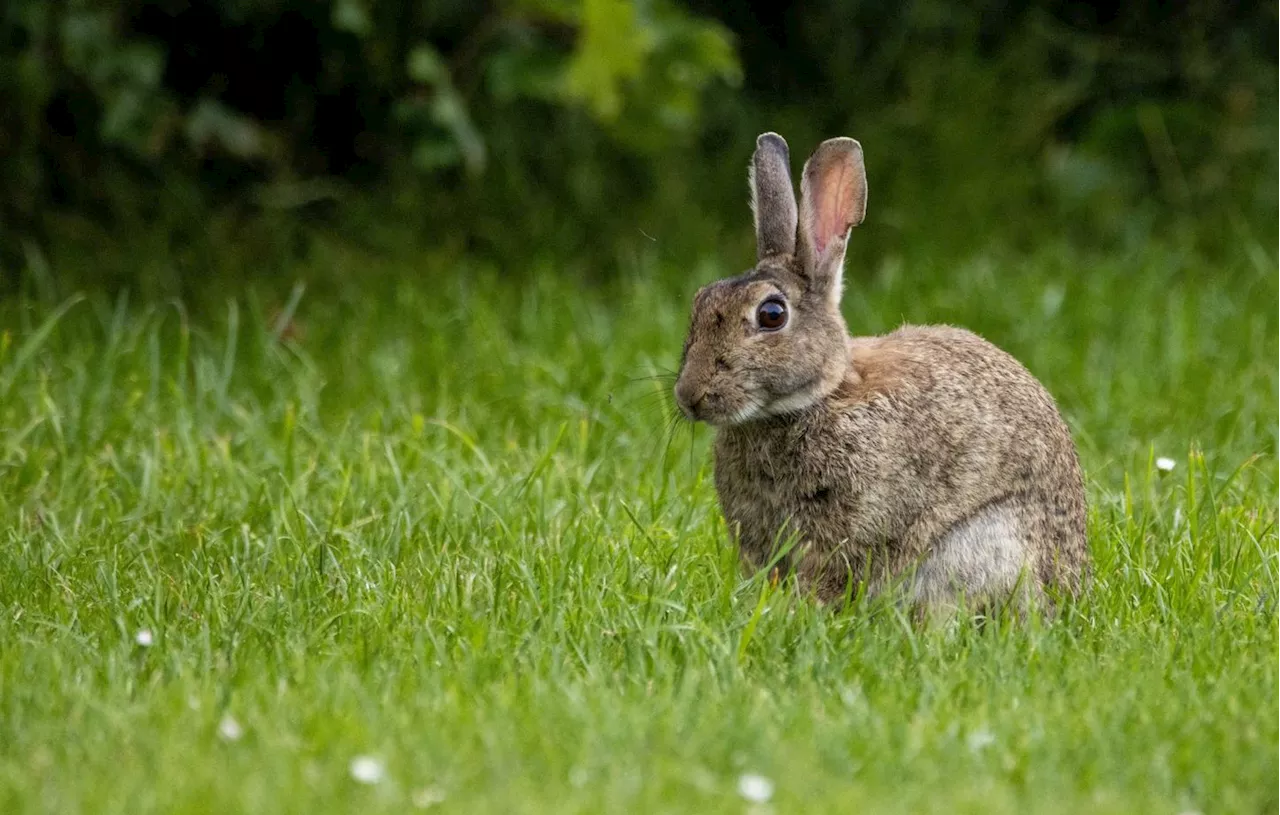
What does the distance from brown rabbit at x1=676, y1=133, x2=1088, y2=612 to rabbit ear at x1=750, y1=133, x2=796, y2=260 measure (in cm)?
11

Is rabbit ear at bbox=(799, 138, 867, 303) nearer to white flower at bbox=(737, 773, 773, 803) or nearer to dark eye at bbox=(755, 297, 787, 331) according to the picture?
dark eye at bbox=(755, 297, 787, 331)

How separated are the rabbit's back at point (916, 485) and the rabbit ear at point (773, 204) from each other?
368 millimetres

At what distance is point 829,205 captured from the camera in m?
4.36

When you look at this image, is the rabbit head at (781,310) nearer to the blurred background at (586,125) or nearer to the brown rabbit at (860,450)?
the brown rabbit at (860,450)

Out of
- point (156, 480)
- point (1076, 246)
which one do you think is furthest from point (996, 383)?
point (1076, 246)

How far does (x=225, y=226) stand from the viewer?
24.8 ft

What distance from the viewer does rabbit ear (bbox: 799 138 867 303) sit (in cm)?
432

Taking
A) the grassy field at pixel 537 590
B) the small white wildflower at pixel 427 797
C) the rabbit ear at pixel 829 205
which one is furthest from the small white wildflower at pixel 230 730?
the rabbit ear at pixel 829 205

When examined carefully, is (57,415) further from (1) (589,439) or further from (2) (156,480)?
(1) (589,439)

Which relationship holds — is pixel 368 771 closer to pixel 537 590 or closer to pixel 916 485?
pixel 537 590

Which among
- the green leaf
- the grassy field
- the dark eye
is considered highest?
the dark eye

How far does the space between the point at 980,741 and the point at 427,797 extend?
37.1 inches

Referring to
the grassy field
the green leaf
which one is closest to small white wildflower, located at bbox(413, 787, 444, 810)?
the grassy field

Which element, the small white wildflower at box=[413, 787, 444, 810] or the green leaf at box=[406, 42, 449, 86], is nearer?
the small white wildflower at box=[413, 787, 444, 810]
